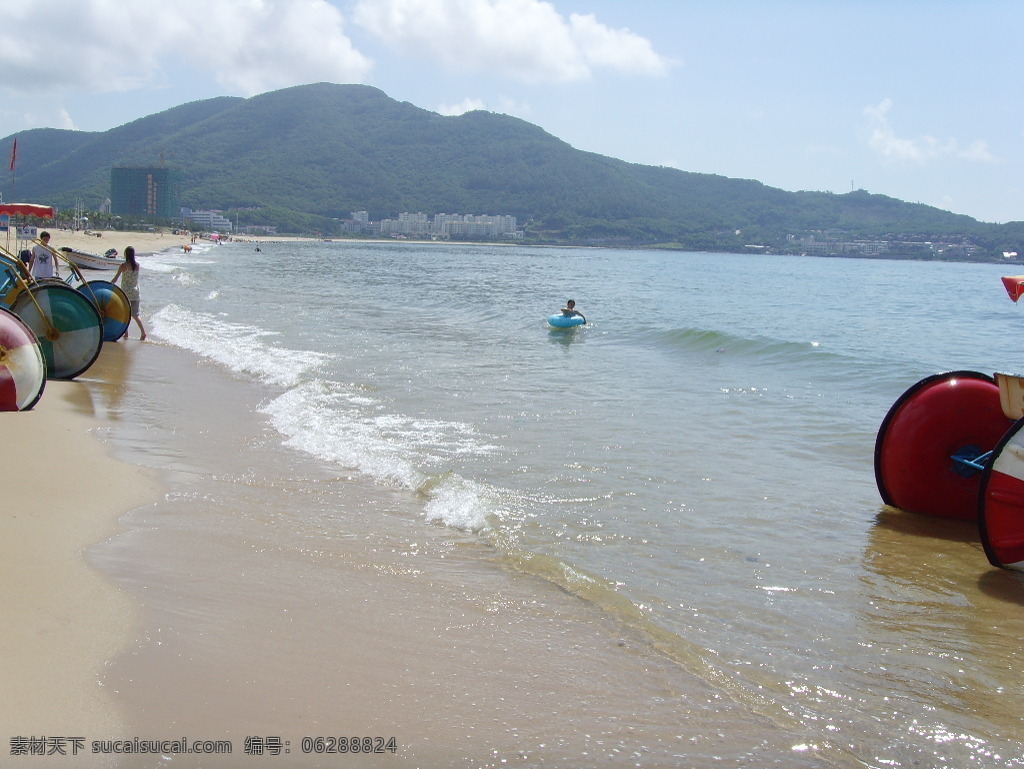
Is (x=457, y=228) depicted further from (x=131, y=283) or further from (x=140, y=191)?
(x=131, y=283)

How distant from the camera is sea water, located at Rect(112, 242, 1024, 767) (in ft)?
13.4

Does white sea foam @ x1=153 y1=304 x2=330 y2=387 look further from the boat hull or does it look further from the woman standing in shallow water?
the boat hull

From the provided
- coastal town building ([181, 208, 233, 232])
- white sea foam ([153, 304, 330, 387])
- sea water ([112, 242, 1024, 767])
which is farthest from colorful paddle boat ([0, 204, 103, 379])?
coastal town building ([181, 208, 233, 232])

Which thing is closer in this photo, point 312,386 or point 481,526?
point 481,526

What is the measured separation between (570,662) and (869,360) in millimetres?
14703

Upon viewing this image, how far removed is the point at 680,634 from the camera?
14.6ft

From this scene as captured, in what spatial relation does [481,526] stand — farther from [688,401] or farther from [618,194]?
[618,194]

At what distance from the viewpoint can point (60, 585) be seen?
4.28 meters

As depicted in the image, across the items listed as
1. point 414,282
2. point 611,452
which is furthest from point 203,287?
point 611,452

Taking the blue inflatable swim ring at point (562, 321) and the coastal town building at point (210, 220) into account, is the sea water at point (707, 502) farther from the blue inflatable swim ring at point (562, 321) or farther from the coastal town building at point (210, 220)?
the coastal town building at point (210, 220)

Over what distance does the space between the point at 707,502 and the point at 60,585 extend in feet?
14.6

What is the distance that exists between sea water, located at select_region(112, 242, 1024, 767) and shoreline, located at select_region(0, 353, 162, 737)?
4.27ft

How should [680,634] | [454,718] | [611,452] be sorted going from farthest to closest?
[611,452] → [680,634] → [454,718]

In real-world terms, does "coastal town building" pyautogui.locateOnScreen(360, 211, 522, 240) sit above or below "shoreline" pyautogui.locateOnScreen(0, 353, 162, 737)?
above
